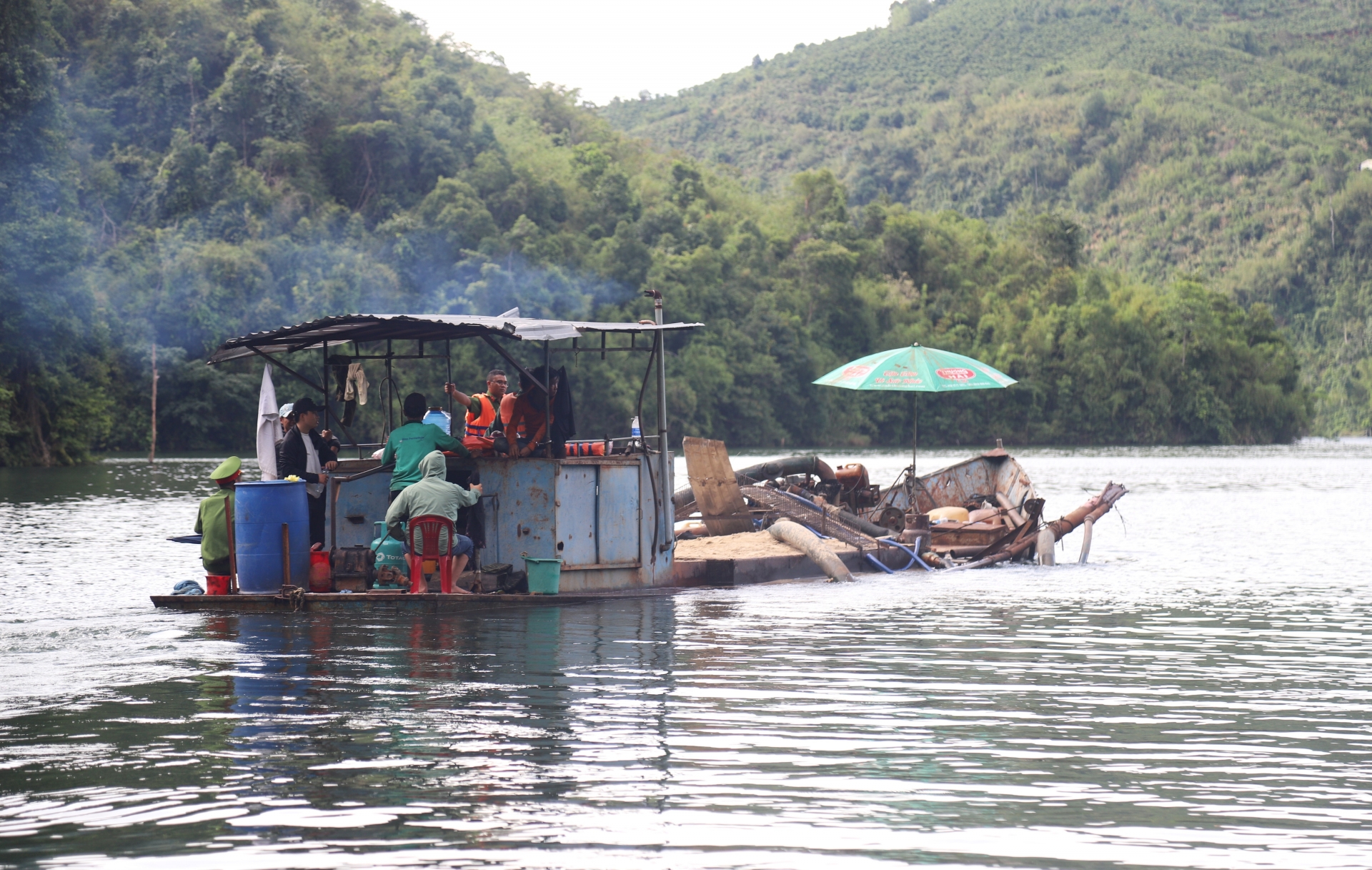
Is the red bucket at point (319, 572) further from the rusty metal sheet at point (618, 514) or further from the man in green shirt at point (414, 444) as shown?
the rusty metal sheet at point (618, 514)

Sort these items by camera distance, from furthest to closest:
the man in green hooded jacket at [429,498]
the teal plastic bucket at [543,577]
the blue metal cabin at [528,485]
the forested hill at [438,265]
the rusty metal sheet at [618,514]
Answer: the forested hill at [438,265]
the rusty metal sheet at [618,514]
the teal plastic bucket at [543,577]
the blue metal cabin at [528,485]
the man in green hooded jacket at [429,498]

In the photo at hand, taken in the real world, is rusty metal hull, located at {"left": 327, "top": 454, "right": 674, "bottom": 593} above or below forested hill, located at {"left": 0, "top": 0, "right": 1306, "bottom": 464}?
below

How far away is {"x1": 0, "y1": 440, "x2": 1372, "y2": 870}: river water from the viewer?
7035 millimetres

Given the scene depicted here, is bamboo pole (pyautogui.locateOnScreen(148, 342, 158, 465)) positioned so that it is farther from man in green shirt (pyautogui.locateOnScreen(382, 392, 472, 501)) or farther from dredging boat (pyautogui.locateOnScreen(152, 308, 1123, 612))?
man in green shirt (pyautogui.locateOnScreen(382, 392, 472, 501))

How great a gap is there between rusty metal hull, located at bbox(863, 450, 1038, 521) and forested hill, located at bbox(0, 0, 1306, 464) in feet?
127

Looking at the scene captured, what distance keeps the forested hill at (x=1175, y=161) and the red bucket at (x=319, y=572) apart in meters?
108

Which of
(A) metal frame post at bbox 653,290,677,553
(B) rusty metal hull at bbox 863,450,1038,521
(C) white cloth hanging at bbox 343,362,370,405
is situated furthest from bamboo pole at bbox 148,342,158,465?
(A) metal frame post at bbox 653,290,677,553

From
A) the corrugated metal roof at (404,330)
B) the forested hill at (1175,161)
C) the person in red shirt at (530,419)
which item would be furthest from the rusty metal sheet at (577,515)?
the forested hill at (1175,161)

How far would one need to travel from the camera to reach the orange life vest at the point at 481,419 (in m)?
15.9

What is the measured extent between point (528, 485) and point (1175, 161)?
503ft

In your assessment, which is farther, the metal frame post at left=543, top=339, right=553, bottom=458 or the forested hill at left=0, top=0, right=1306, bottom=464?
the forested hill at left=0, top=0, right=1306, bottom=464

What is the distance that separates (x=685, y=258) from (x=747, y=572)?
72.3 m

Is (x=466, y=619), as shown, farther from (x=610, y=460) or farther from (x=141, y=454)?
(x=141, y=454)

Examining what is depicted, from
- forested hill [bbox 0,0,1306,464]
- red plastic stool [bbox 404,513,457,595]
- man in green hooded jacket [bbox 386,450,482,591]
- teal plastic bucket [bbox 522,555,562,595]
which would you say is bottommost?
teal plastic bucket [bbox 522,555,562,595]
